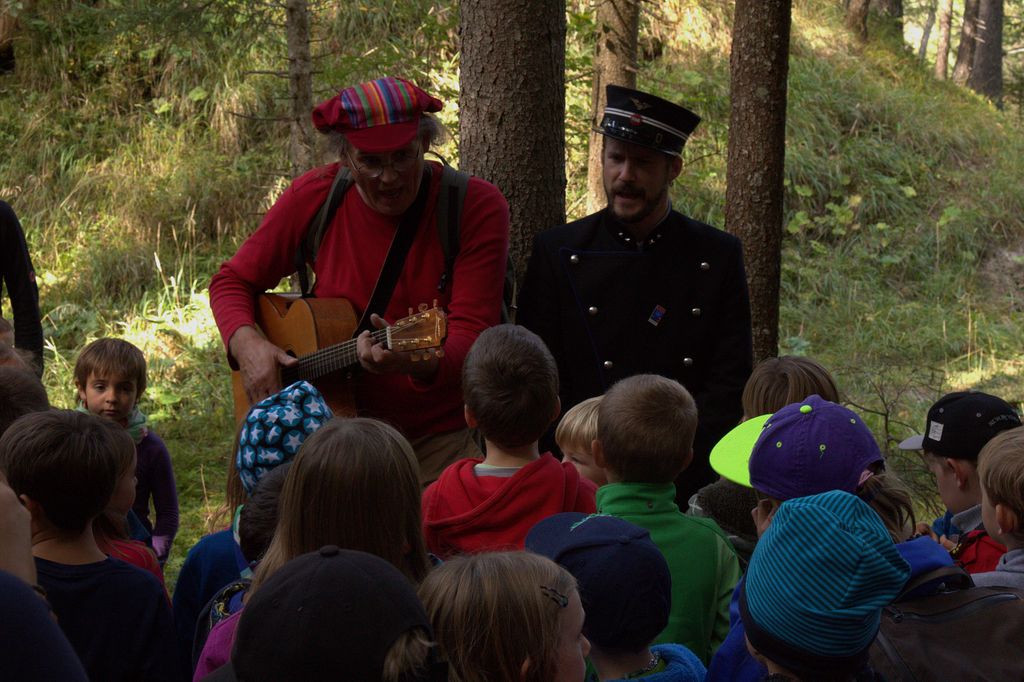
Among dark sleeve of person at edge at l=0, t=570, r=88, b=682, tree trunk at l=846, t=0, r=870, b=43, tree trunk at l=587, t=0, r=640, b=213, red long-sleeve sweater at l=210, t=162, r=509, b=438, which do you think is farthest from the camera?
tree trunk at l=846, t=0, r=870, b=43

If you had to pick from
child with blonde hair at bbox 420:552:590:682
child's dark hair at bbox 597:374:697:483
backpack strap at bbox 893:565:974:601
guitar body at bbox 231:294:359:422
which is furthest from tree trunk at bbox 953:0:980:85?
child with blonde hair at bbox 420:552:590:682

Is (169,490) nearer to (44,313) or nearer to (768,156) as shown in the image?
(768,156)

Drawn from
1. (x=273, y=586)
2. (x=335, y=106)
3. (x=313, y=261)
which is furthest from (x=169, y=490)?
(x=273, y=586)

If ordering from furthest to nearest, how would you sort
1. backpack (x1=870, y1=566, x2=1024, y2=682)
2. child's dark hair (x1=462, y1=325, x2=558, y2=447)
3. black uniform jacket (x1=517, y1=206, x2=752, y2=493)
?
black uniform jacket (x1=517, y1=206, x2=752, y2=493), child's dark hair (x1=462, y1=325, x2=558, y2=447), backpack (x1=870, y1=566, x2=1024, y2=682)

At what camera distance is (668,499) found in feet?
9.80

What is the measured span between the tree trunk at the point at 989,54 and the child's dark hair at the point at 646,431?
2030 centimetres

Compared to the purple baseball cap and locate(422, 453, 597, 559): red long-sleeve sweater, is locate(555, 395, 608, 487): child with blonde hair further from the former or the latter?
the purple baseball cap

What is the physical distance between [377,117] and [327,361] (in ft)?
2.86

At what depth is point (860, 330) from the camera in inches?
402

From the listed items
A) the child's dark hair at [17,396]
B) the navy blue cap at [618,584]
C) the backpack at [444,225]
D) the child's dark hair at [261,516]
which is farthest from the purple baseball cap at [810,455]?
the child's dark hair at [17,396]

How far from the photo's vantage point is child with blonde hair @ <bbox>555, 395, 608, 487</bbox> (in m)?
3.55

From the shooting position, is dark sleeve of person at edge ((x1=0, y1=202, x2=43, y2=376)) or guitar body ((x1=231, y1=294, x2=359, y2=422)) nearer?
guitar body ((x1=231, y1=294, x2=359, y2=422))

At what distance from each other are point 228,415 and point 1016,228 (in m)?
8.30

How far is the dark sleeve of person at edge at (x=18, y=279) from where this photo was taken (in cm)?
Answer: 518
